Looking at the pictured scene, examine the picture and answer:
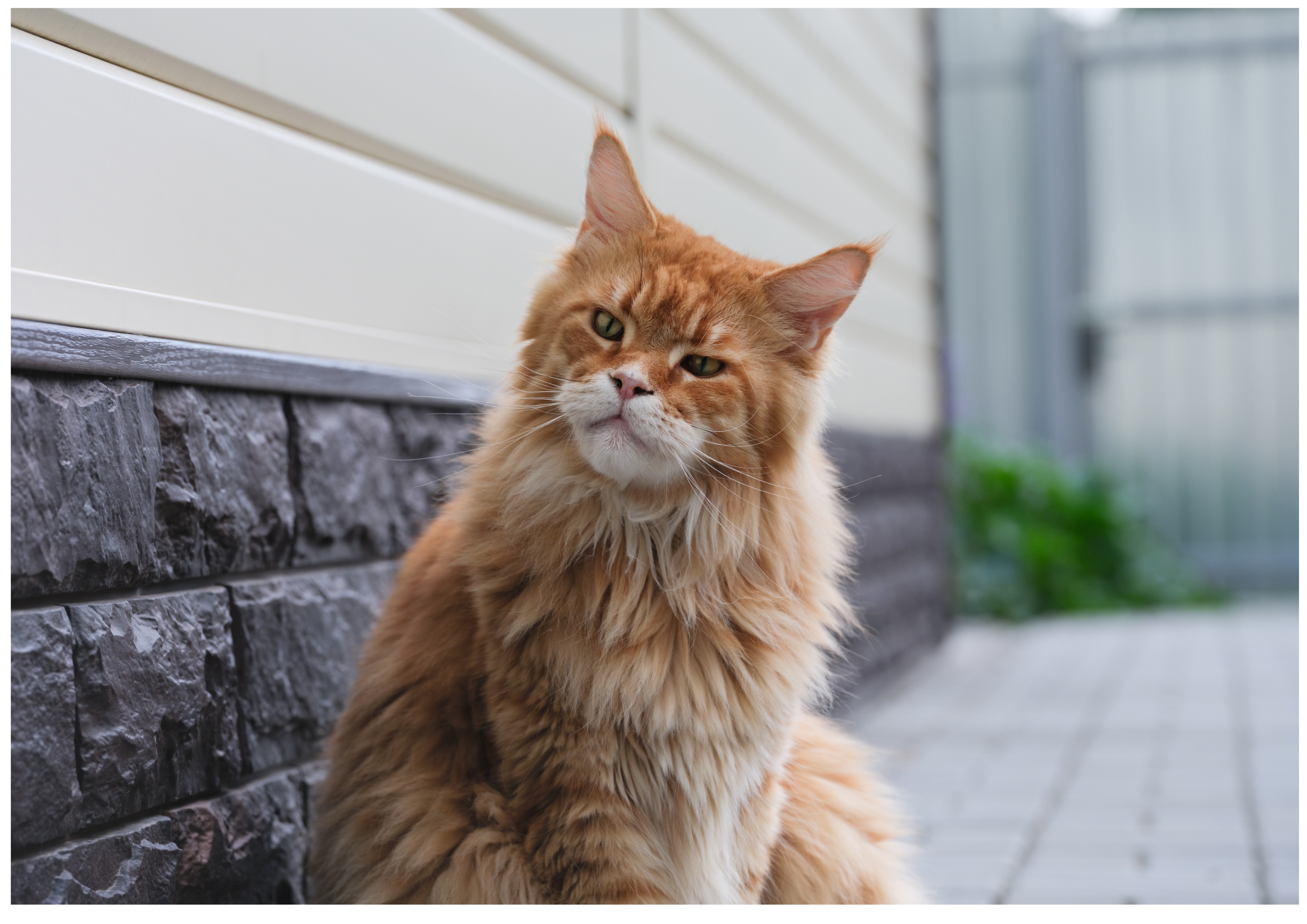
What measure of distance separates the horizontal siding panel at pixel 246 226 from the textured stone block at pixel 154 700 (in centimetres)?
42

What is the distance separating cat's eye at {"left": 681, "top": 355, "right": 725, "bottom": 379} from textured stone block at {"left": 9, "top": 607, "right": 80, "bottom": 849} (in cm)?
91

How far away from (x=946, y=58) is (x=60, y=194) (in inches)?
339

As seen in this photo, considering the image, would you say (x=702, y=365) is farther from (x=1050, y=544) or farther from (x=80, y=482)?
(x=1050, y=544)

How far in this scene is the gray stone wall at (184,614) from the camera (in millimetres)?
1498

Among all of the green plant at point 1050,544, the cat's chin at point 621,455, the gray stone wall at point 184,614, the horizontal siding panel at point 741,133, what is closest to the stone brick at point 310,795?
the gray stone wall at point 184,614

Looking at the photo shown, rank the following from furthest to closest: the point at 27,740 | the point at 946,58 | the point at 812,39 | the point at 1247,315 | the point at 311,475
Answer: the point at 946,58 → the point at 1247,315 → the point at 812,39 → the point at 311,475 → the point at 27,740

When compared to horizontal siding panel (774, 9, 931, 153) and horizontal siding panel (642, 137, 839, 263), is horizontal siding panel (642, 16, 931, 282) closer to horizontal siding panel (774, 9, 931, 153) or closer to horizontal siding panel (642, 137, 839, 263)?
horizontal siding panel (642, 137, 839, 263)

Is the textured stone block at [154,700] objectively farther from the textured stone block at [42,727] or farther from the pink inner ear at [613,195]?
the pink inner ear at [613,195]

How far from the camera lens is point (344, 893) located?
1.80 m

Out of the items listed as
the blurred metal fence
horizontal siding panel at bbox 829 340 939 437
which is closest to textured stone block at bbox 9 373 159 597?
horizontal siding panel at bbox 829 340 939 437

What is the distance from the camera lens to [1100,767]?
11.8ft
